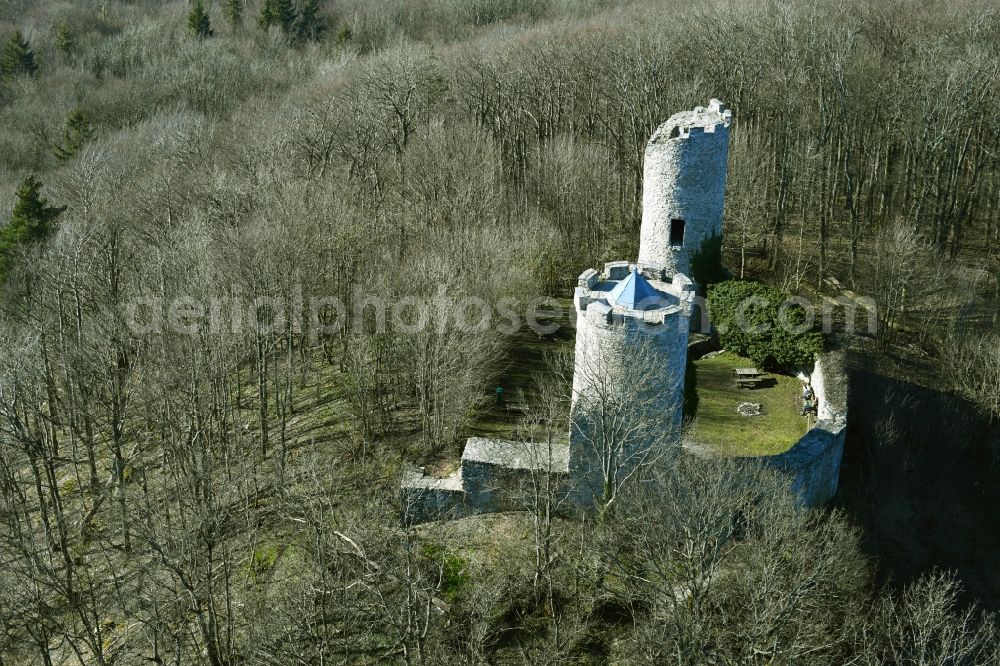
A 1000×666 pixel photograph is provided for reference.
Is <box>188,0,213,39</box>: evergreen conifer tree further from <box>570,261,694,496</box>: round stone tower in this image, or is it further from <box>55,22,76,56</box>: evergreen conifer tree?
<box>570,261,694,496</box>: round stone tower

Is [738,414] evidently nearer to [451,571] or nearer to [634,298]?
[634,298]

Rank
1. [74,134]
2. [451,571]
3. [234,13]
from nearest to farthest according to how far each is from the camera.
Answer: [451,571]
[74,134]
[234,13]

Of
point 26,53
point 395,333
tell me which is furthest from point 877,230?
point 26,53

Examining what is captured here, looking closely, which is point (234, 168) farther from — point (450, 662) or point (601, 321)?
point (450, 662)

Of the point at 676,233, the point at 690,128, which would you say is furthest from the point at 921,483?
the point at 690,128

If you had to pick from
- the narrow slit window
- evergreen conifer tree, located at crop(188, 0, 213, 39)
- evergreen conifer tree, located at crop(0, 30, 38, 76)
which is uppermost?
evergreen conifer tree, located at crop(188, 0, 213, 39)

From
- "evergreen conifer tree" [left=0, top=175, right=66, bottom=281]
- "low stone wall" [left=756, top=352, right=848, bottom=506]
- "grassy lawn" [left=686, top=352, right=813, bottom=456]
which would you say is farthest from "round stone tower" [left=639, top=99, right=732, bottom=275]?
"evergreen conifer tree" [left=0, top=175, right=66, bottom=281]
